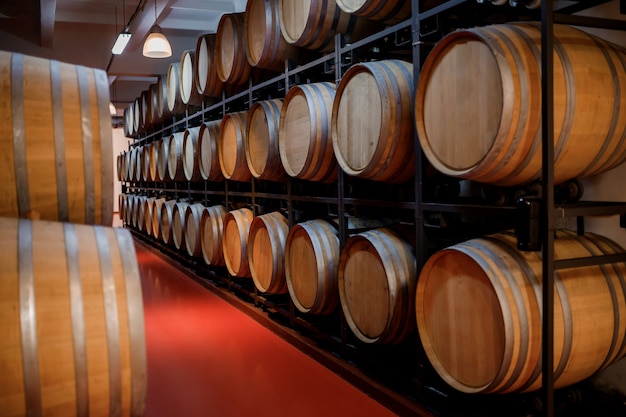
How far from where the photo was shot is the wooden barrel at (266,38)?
5012 millimetres

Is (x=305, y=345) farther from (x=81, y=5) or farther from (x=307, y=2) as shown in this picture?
(x=81, y=5)

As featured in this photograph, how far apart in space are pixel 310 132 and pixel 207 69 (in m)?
3.13

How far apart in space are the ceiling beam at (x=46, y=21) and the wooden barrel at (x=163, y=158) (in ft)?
8.13

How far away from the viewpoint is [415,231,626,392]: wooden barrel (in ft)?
8.03

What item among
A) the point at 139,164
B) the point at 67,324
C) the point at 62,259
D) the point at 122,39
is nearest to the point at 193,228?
the point at 122,39

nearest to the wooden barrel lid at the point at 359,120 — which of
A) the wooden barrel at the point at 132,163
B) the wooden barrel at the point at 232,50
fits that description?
the wooden barrel at the point at 232,50

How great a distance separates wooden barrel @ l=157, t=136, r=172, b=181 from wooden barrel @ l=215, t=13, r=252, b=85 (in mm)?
2982

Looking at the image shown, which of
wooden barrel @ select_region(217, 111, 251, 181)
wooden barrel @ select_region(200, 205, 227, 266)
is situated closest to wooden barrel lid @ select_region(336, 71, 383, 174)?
wooden barrel @ select_region(217, 111, 251, 181)

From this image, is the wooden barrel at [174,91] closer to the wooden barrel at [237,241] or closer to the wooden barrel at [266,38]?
the wooden barrel at [237,241]

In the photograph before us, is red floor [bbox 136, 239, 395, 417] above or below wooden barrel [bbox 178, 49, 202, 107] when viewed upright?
below

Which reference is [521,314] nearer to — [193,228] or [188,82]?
[193,228]

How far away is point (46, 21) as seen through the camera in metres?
8.91

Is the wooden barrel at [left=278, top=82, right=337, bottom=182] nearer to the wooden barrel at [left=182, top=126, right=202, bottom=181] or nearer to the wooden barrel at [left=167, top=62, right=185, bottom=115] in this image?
the wooden barrel at [left=182, top=126, right=202, bottom=181]

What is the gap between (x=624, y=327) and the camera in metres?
2.57
